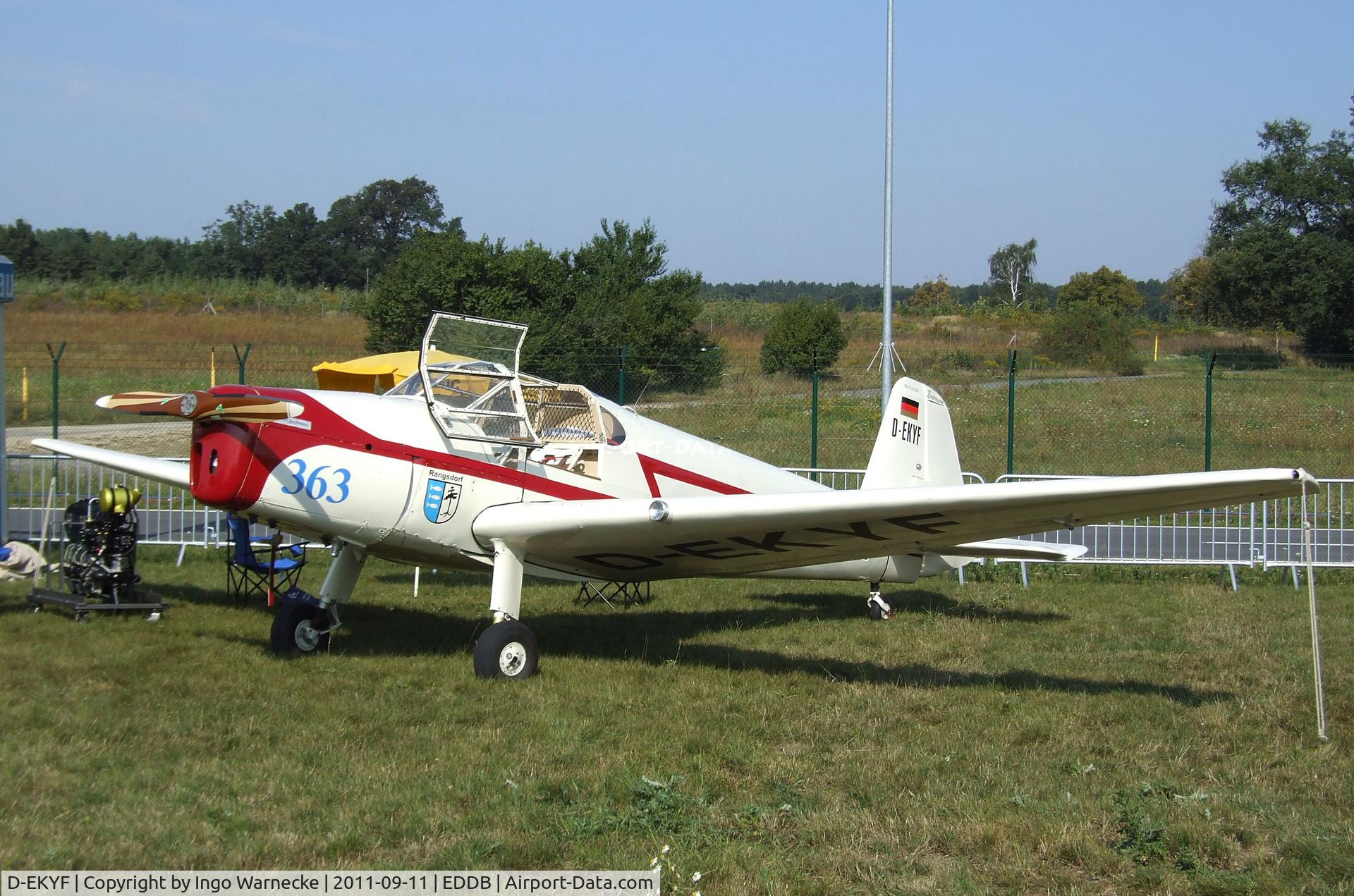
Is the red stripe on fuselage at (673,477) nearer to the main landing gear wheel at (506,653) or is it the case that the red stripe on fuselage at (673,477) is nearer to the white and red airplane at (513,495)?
the white and red airplane at (513,495)

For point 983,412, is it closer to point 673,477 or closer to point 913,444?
point 913,444

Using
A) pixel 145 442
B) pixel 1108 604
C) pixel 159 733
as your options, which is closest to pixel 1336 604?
pixel 1108 604

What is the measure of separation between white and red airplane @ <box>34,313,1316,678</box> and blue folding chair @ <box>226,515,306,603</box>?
5.93ft

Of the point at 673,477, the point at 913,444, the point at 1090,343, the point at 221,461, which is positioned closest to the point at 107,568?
the point at 221,461

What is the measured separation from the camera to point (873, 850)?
432 cm

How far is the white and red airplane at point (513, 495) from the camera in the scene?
259 inches

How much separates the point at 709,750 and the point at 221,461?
348 cm

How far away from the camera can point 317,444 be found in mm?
6965

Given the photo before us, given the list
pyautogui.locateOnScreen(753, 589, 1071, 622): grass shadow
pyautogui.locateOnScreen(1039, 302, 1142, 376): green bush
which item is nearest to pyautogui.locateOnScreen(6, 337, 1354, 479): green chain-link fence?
pyautogui.locateOnScreen(1039, 302, 1142, 376): green bush

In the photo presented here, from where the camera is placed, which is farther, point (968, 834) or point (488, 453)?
point (488, 453)

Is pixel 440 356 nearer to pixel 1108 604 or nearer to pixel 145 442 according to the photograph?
pixel 1108 604

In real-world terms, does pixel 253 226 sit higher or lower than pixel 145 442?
higher

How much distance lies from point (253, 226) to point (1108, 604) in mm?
62092

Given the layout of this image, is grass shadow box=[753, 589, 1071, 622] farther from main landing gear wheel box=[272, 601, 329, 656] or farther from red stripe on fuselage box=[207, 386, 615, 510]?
main landing gear wheel box=[272, 601, 329, 656]
